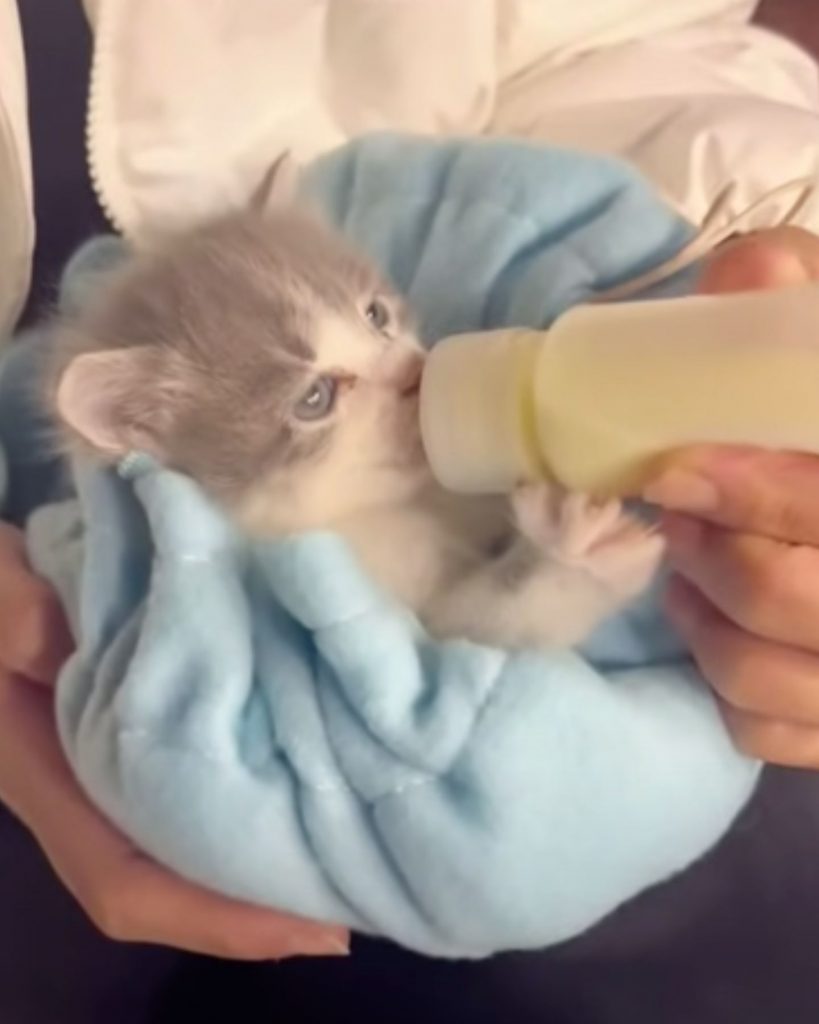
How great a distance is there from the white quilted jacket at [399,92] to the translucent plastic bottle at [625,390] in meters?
0.34

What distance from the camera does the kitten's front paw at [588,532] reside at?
0.63 m

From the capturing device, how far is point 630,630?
2.31ft

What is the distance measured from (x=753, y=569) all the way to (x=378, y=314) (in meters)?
0.29

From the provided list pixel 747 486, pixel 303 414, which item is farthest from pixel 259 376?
pixel 747 486

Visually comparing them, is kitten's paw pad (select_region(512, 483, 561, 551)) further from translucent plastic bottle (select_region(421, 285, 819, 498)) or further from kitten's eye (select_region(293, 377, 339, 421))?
kitten's eye (select_region(293, 377, 339, 421))

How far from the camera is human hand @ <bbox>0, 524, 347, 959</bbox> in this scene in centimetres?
69

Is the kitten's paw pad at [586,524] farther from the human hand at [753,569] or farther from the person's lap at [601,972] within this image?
the person's lap at [601,972]

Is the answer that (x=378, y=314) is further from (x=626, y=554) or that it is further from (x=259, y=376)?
(x=626, y=554)

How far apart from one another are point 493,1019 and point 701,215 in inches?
18.8

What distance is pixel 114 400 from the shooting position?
0.75 m

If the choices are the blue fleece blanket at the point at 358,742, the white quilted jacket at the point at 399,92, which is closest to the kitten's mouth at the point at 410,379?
the blue fleece blanket at the point at 358,742

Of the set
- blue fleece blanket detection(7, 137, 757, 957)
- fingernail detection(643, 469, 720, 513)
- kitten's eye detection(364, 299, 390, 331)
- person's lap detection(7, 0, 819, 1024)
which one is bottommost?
person's lap detection(7, 0, 819, 1024)

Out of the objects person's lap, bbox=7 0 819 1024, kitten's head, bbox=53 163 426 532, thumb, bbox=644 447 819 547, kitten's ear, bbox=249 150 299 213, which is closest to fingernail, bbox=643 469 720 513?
thumb, bbox=644 447 819 547

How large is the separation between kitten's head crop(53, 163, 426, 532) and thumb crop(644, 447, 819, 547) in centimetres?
18
